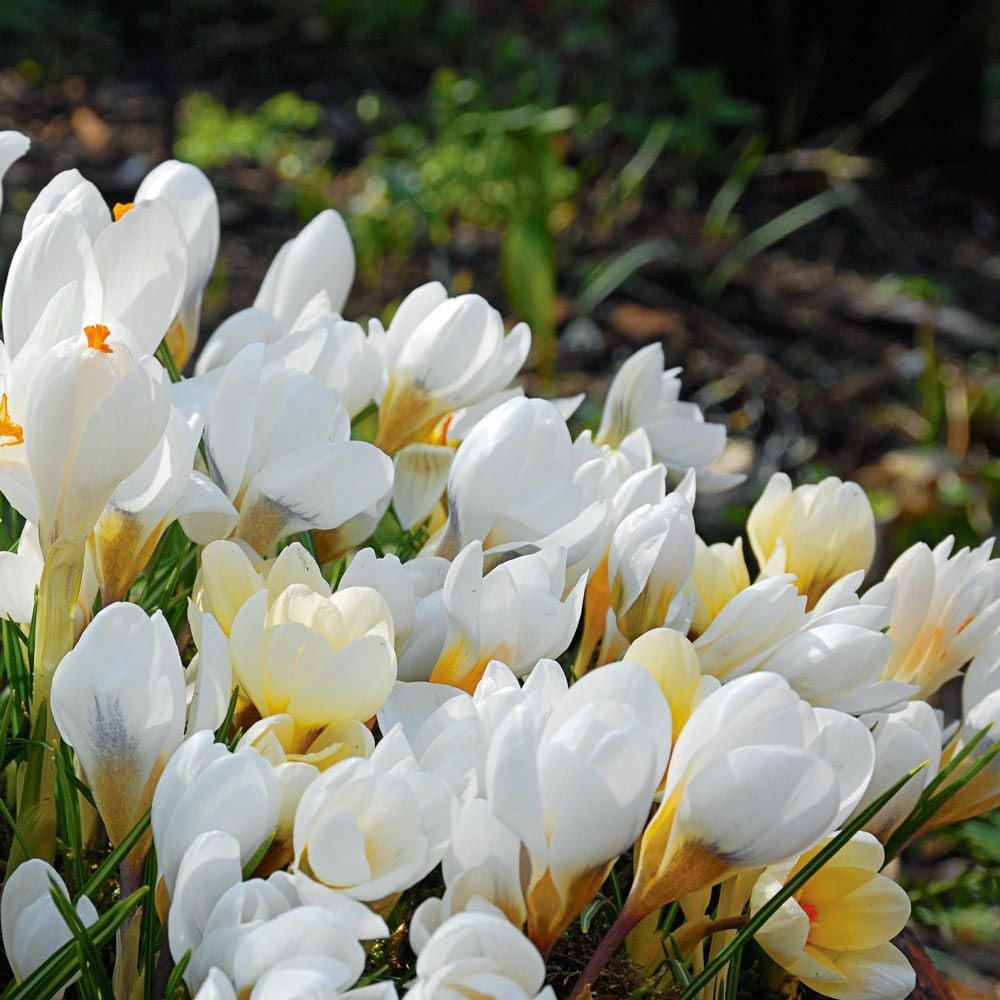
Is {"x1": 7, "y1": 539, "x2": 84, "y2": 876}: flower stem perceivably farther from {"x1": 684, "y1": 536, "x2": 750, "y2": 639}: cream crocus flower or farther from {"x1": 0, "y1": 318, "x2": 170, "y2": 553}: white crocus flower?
{"x1": 684, "y1": 536, "x2": 750, "y2": 639}: cream crocus flower

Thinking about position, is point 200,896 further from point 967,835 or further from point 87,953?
point 967,835

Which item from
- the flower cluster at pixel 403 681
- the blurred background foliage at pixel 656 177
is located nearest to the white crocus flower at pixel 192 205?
the flower cluster at pixel 403 681

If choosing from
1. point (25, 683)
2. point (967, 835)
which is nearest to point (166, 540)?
point (25, 683)

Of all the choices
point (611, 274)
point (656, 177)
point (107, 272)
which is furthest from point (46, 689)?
point (656, 177)

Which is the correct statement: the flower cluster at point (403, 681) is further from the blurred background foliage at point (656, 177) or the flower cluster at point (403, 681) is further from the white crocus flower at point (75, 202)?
the blurred background foliage at point (656, 177)

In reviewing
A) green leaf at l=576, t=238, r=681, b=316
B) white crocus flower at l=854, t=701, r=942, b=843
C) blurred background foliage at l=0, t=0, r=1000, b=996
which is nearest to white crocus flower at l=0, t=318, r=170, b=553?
white crocus flower at l=854, t=701, r=942, b=843

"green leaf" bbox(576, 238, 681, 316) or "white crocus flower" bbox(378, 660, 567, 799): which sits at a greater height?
"white crocus flower" bbox(378, 660, 567, 799)
